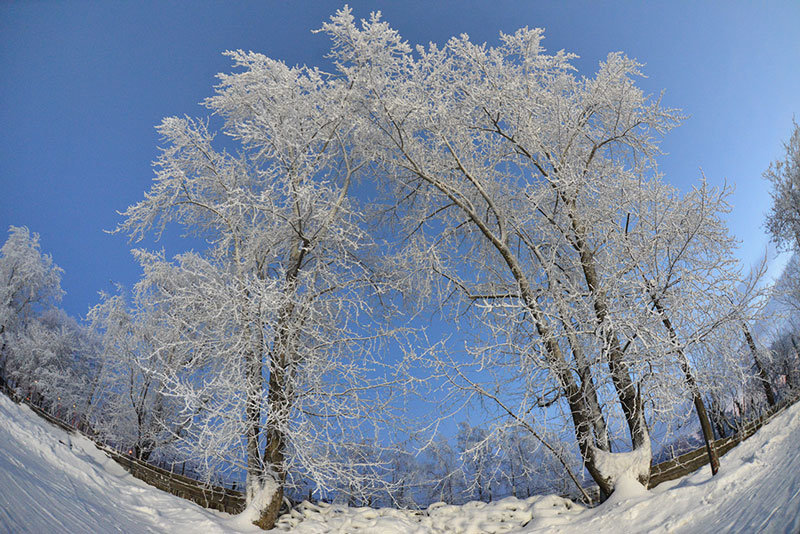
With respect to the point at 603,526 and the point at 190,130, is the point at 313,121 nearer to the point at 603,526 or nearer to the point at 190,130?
the point at 190,130

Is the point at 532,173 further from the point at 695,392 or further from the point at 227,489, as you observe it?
the point at 227,489

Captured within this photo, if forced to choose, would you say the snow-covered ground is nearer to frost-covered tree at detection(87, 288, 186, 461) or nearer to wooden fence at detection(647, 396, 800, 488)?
wooden fence at detection(647, 396, 800, 488)

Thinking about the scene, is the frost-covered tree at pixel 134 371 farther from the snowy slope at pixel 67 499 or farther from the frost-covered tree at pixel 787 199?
the frost-covered tree at pixel 787 199

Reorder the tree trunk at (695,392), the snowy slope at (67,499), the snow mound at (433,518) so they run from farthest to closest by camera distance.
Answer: the snow mound at (433,518) < the tree trunk at (695,392) < the snowy slope at (67,499)

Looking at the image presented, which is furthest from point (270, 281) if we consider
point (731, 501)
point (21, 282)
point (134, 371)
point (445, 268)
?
point (21, 282)

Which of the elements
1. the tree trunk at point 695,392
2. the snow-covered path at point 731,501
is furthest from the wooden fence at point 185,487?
the tree trunk at point 695,392

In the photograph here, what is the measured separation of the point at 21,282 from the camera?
20531 millimetres

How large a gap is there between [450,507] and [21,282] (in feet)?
72.5

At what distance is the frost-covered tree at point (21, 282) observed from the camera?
19.7 meters

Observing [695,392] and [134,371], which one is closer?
[695,392]

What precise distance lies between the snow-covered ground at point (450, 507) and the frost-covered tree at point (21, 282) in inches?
600

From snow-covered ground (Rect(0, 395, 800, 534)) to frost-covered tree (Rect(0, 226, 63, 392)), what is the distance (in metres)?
15.3

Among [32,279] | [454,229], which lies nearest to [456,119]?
[454,229]

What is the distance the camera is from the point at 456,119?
8.22 meters
